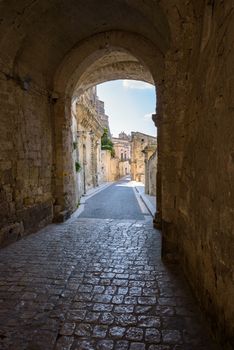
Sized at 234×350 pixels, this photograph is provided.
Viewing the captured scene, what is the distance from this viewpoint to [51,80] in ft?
19.6

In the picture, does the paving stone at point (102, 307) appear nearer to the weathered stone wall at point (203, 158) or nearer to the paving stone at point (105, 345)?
the paving stone at point (105, 345)

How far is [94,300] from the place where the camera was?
2564mm

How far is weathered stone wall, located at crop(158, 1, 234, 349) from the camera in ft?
5.67

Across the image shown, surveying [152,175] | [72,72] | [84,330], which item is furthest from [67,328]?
[152,175]

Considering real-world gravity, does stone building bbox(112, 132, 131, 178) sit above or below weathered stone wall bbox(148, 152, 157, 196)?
above

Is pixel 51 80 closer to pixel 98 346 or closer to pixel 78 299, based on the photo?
pixel 78 299

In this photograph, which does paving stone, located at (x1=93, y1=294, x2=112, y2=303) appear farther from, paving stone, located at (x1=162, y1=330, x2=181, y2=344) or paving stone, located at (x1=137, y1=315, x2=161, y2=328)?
paving stone, located at (x1=162, y1=330, x2=181, y2=344)

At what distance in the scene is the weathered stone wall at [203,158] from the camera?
1729 millimetres

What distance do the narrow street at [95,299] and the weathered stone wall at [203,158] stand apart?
0.31 metres

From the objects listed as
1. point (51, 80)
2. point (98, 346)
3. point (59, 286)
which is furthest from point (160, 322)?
point (51, 80)

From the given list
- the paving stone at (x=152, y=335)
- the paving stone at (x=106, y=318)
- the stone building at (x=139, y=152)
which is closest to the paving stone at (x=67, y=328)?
the paving stone at (x=106, y=318)

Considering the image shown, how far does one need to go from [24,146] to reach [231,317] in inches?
181

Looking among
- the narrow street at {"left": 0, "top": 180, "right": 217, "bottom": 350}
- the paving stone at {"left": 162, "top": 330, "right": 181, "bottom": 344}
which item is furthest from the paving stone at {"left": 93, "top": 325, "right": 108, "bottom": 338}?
the paving stone at {"left": 162, "top": 330, "right": 181, "bottom": 344}

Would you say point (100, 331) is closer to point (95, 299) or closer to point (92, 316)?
point (92, 316)
